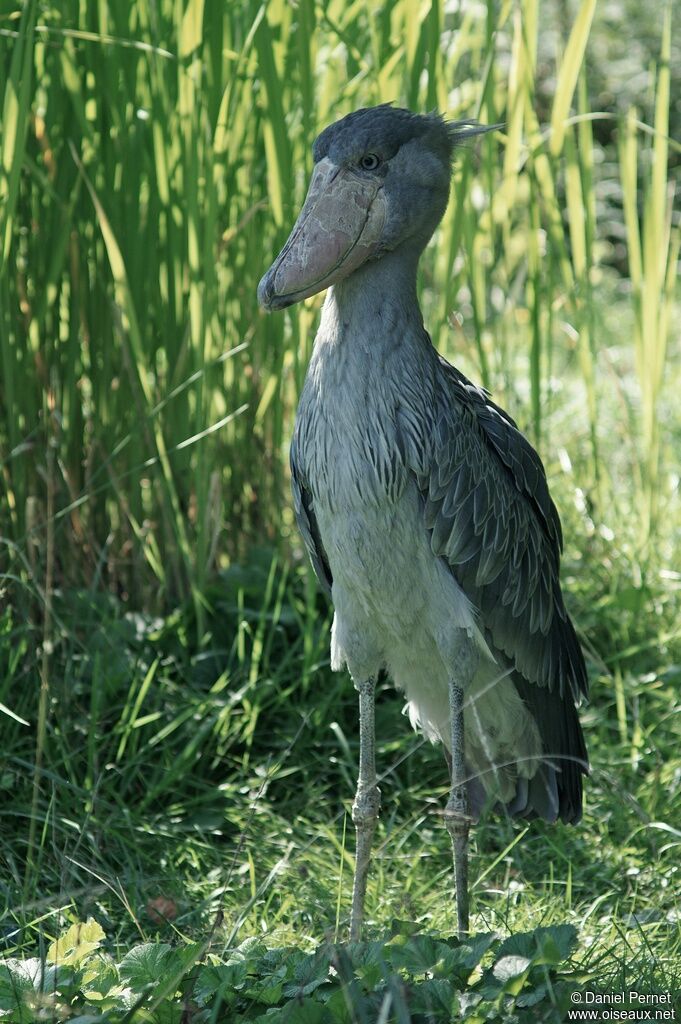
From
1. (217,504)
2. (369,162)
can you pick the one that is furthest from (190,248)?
(369,162)

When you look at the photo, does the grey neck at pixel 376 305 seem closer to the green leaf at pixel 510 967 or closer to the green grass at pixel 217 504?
the green grass at pixel 217 504

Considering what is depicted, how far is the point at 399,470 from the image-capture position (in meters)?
2.64

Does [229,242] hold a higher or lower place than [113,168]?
lower

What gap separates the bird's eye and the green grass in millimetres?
746

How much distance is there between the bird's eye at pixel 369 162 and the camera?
2.59 m

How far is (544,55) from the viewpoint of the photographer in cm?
1023

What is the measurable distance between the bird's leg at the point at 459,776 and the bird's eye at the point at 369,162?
106 centimetres

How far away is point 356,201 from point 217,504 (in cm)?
128

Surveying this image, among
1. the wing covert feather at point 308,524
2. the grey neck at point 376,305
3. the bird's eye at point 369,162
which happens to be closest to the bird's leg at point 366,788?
the wing covert feather at point 308,524

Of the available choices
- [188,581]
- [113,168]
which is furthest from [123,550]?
[113,168]

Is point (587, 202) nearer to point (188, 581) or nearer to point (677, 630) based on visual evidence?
point (677, 630)

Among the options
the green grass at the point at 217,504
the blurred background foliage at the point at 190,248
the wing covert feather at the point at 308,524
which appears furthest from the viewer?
the blurred background foliage at the point at 190,248

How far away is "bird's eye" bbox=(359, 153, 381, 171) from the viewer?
2594 mm

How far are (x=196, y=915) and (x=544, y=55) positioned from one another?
900 centimetres
